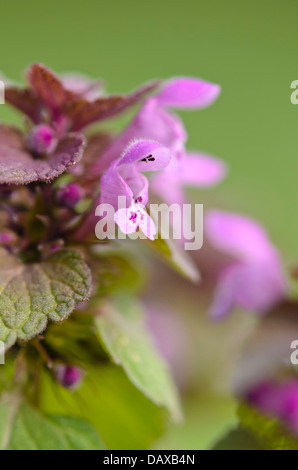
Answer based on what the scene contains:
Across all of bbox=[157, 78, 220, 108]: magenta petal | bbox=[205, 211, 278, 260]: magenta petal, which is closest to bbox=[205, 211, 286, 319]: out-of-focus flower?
bbox=[205, 211, 278, 260]: magenta petal

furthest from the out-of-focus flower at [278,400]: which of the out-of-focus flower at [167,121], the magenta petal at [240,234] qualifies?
the out-of-focus flower at [167,121]

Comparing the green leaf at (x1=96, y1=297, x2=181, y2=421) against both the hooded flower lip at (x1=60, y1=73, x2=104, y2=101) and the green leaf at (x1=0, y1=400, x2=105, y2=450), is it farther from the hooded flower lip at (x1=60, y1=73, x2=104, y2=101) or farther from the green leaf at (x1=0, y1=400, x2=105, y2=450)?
the hooded flower lip at (x1=60, y1=73, x2=104, y2=101)

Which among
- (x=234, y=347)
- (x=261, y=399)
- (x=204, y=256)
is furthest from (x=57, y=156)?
(x=204, y=256)

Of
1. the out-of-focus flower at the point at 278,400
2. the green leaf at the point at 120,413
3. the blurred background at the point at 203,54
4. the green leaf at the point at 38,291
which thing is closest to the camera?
the green leaf at the point at 38,291

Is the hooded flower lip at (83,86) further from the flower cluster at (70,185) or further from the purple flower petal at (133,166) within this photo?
the purple flower petal at (133,166)
